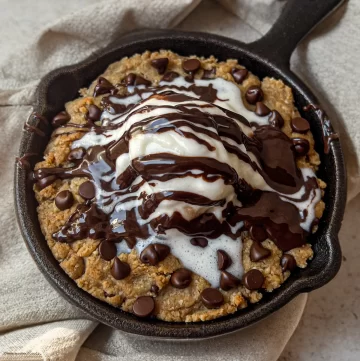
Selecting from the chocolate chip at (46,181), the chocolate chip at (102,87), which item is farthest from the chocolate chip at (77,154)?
the chocolate chip at (102,87)

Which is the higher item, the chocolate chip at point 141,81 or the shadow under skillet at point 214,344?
the chocolate chip at point 141,81

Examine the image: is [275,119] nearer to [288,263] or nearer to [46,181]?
[288,263]

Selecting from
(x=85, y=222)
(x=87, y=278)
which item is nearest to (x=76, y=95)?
(x=85, y=222)

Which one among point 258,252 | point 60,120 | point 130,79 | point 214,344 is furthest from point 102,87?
point 214,344

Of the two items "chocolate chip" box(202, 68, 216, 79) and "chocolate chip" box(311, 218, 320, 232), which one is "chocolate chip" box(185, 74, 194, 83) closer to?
"chocolate chip" box(202, 68, 216, 79)

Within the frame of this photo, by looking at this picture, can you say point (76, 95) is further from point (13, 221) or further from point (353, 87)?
point (353, 87)

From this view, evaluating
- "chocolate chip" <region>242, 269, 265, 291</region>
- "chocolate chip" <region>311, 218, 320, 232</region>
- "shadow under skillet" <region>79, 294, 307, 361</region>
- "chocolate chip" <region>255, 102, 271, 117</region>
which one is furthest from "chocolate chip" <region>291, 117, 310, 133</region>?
"shadow under skillet" <region>79, 294, 307, 361</region>

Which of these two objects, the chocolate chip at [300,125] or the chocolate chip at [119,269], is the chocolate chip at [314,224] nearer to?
the chocolate chip at [300,125]
